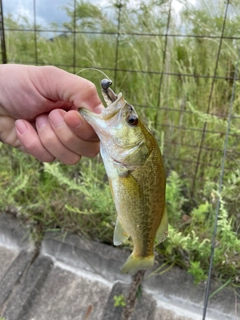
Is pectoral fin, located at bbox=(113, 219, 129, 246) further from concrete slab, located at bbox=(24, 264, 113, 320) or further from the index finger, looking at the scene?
concrete slab, located at bbox=(24, 264, 113, 320)

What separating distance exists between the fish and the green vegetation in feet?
1.73

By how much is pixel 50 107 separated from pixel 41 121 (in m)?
0.06

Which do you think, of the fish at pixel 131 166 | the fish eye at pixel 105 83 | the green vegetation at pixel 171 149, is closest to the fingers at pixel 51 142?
the fish at pixel 131 166

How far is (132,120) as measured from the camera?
3.01ft

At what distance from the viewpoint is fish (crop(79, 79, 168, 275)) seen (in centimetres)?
91

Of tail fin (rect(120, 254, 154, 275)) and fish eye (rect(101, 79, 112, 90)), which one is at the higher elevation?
fish eye (rect(101, 79, 112, 90))

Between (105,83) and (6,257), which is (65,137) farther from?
(6,257)

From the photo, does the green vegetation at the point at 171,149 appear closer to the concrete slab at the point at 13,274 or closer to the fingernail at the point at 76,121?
the concrete slab at the point at 13,274

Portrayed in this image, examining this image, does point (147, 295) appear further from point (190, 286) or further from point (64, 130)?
point (64, 130)

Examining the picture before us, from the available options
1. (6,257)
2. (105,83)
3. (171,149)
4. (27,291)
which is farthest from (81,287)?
(105,83)

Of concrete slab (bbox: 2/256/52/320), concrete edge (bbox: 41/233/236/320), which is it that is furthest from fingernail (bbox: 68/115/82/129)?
concrete slab (bbox: 2/256/52/320)

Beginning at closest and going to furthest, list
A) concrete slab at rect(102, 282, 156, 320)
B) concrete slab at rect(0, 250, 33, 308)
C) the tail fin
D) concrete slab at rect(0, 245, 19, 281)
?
the tail fin
concrete slab at rect(102, 282, 156, 320)
concrete slab at rect(0, 250, 33, 308)
concrete slab at rect(0, 245, 19, 281)

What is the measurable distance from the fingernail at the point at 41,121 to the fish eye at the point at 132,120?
373 millimetres

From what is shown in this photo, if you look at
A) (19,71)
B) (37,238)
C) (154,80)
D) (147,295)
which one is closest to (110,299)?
(147,295)
